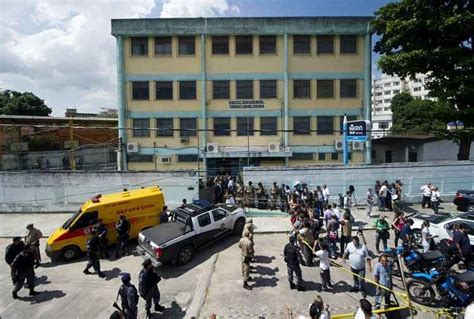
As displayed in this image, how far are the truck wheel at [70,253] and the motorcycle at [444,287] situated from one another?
11579 millimetres

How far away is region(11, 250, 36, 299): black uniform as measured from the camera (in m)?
9.16

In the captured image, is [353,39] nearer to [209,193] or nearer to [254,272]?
[209,193]

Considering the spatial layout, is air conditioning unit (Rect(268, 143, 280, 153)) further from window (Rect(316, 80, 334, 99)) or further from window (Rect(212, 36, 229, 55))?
window (Rect(212, 36, 229, 55))

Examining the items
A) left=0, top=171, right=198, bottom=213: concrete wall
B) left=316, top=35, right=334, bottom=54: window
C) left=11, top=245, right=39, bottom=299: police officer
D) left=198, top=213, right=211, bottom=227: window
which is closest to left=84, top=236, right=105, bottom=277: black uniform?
left=11, top=245, right=39, bottom=299: police officer

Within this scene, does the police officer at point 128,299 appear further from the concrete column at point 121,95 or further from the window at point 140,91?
the window at point 140,91

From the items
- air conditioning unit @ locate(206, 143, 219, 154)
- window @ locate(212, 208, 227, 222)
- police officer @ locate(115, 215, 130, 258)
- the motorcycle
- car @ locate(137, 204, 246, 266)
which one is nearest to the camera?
the motorcycle

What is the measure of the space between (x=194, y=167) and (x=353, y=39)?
59.5 ft

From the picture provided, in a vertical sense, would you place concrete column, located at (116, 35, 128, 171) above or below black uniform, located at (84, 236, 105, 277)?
above

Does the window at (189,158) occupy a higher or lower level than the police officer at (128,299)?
higher

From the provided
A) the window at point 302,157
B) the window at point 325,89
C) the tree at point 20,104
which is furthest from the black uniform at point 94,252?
the tree at point 20,104

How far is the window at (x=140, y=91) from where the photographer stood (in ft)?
90.0

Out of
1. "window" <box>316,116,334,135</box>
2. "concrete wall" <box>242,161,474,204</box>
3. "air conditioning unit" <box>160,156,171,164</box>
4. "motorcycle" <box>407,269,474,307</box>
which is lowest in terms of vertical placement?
"motorcycle" <box>407,269,474,307</box>

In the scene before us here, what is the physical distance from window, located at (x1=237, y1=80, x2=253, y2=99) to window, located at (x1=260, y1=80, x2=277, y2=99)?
3.19 feet

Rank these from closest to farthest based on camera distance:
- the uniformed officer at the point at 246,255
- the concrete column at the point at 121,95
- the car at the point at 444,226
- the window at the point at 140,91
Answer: the uniformed officer at the point at 246,255 → the car at the point at 444,226 → the concrete column at the point at 121,95 → the window at the point at 140,91
